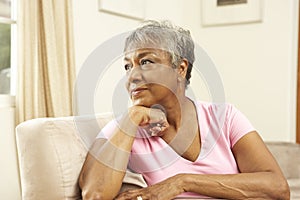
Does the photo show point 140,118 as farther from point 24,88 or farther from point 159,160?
point 24,88

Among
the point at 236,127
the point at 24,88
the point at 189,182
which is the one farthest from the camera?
the point at 24,88

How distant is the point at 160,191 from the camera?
129 cm

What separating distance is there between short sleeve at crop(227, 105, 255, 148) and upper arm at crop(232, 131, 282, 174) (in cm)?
1

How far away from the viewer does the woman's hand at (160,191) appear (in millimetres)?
1281

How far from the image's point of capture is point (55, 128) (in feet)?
4.51

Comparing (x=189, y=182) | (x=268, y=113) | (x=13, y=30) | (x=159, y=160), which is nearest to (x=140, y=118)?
(x=159, y=160)

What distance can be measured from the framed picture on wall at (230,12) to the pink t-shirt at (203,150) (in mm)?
1881

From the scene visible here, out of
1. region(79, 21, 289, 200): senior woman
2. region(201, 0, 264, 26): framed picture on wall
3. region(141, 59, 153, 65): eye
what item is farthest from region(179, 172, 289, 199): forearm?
region(201, 0, 264, 26): framed picture on wall

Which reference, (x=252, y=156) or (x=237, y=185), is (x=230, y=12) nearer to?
(x=252, y=156)

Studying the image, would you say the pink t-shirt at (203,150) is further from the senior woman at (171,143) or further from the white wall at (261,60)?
the white wall at (261,60)

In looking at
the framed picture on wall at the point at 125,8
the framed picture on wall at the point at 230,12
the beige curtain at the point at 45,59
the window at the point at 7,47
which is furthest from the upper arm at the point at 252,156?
the framed picture on wall at the point at 230,12

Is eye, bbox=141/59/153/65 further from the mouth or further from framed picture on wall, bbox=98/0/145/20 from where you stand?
framed picture on wall, bbox=98/0/145/20

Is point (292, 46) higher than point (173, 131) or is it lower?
higher

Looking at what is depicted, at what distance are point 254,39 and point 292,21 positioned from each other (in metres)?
0.29
